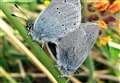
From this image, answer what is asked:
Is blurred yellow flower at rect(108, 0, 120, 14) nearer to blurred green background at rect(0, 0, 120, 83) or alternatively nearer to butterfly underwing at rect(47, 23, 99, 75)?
blurred green background at rect(0, 0, 120, 83)

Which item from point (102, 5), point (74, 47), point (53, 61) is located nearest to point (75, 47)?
point (74, 47)

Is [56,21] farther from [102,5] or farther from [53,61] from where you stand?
[102,5]

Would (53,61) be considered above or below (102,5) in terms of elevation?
below

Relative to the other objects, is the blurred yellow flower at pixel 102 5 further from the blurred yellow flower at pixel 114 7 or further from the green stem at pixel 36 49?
the green stem at pixel 36 49

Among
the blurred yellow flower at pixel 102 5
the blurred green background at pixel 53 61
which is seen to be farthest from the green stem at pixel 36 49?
the blurred yellow flower at pixel 102 5

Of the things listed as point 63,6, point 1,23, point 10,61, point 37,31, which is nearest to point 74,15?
point 63,6

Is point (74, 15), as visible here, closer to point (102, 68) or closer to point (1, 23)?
point (1, 23)
